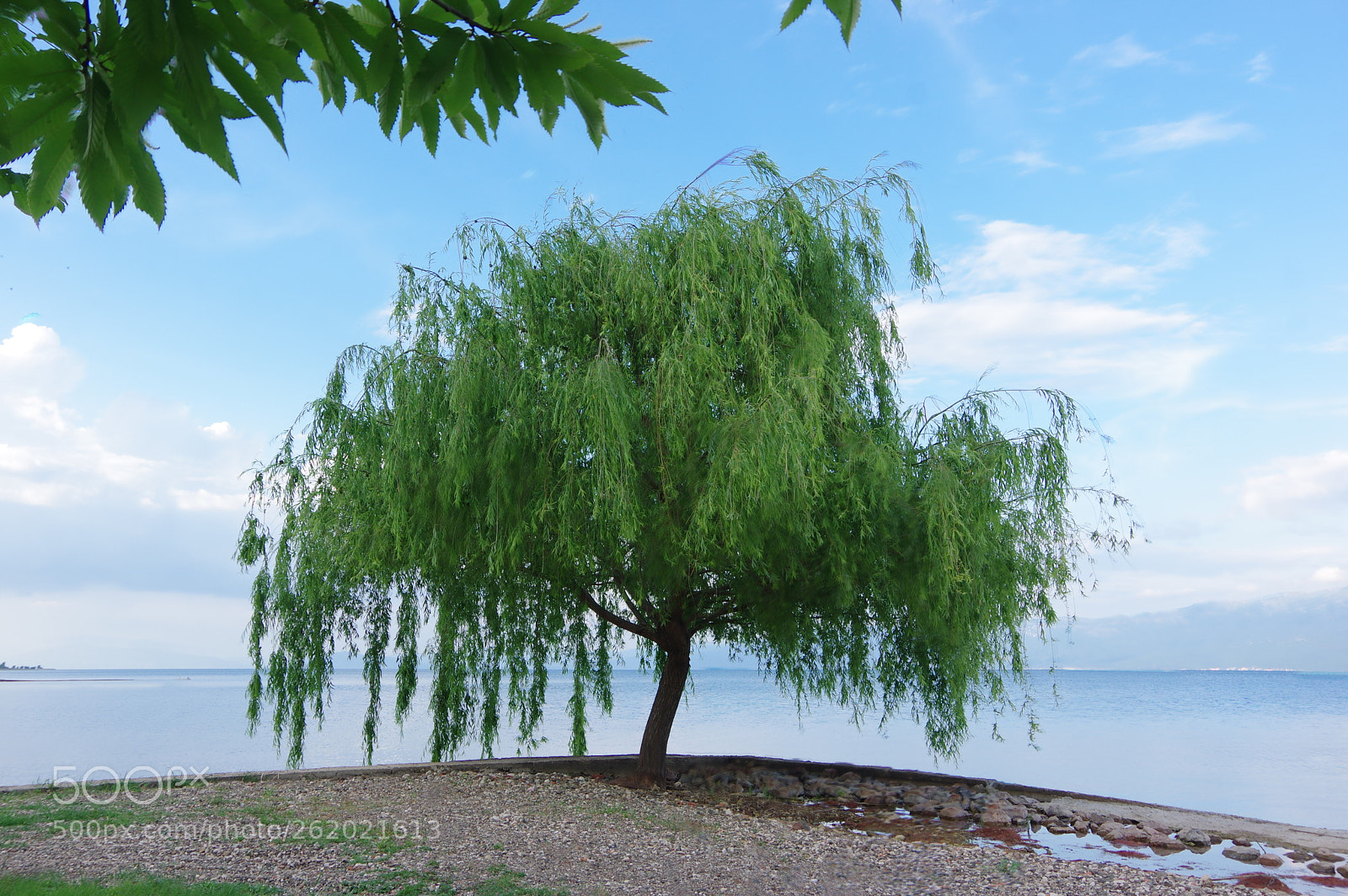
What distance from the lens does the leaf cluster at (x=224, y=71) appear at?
0.96 metres

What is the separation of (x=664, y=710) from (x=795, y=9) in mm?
7514

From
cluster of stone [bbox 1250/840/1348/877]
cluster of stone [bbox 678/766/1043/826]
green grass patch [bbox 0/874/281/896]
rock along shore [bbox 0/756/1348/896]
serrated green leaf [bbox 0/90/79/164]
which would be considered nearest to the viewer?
serrated green leaf [bbox 0/90/79/164]

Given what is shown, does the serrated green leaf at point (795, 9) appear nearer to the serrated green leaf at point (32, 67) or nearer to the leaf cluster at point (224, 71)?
the leaf cluster at point (224, 71)

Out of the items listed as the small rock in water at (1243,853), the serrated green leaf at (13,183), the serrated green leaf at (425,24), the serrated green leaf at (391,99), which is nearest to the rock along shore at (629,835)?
the small rock in water at (1243,853)

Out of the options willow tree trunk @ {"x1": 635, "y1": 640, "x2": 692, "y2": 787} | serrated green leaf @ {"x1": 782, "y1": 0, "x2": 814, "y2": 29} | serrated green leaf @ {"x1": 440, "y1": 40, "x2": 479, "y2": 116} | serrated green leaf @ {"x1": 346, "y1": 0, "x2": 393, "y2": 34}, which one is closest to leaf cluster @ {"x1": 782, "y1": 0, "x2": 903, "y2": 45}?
serrated green leaf @ {"x1": 782, "y1": 0, "x2": 814, "y2": 29}

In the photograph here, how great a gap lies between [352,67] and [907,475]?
6224 millimetres

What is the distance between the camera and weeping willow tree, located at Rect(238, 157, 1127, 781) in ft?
20.4

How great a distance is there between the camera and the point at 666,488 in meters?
6.18

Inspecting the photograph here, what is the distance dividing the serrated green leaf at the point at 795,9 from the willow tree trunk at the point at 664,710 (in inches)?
284

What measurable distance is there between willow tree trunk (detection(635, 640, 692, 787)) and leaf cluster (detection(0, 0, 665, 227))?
721 cm

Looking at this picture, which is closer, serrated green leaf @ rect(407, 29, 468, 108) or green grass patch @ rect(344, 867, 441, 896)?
serrated green leaf @ rect(407, 29, 468, 108)

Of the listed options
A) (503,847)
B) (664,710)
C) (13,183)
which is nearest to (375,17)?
(13,183)

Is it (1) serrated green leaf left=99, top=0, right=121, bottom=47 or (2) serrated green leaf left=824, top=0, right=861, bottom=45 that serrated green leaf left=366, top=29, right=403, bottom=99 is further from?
(2) serrated green leaf left=824, top=0, right=861, bottom=45

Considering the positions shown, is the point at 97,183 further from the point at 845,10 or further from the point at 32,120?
the point at 845,10
